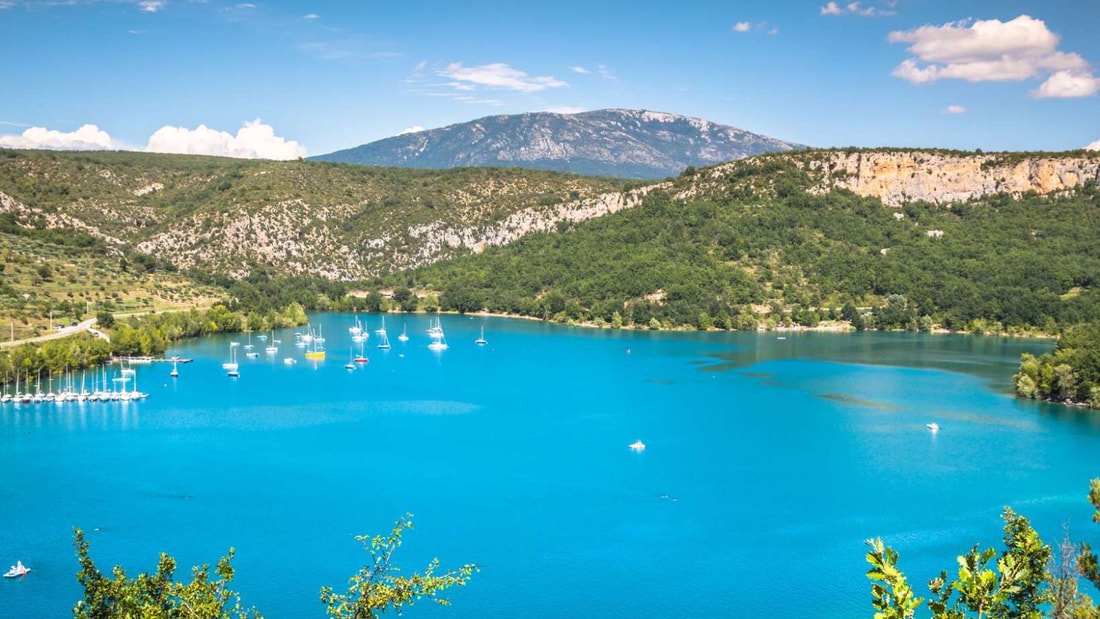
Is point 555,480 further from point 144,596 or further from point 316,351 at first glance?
point 316,351

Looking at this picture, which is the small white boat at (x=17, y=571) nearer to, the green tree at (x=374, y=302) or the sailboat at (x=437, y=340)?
the sailboat at (x=437, y=340)

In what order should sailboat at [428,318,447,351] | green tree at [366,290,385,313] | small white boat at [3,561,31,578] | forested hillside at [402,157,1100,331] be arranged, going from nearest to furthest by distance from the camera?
small white boat at [3,561,31,578]
sailboat at [428,318,447,351]
forested hillside at [402,157,1100,331]
green tree at [366,290,385,313]

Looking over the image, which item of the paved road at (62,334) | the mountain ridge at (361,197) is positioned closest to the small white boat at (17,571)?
the paved road at (62,334)

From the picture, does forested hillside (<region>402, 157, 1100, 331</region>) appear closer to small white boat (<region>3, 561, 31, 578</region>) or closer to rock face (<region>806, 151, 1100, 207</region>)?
rock face (<region>806, 151, 1100, 207</region>)

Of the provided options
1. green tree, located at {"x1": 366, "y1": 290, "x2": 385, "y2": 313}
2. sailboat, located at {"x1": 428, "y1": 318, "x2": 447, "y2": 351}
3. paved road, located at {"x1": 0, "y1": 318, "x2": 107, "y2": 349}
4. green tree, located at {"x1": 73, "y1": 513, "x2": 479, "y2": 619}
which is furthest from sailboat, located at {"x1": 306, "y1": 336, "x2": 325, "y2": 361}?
green tree, located at {"x1": 73, "y1": 513, "x2": 479, "y2": 619}

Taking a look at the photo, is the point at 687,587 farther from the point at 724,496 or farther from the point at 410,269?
the point at 410,269

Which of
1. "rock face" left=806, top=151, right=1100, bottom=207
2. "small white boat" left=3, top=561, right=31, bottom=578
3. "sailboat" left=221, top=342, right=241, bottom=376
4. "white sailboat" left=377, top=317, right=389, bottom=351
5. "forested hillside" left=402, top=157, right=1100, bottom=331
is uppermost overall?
"rock face" left=806, top=151, right=1100, bottom=207

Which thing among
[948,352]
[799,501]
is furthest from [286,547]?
[948,352]
